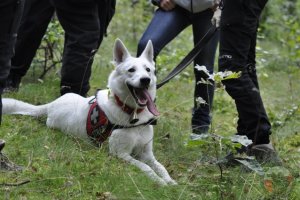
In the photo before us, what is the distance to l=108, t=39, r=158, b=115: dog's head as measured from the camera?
12.5ft

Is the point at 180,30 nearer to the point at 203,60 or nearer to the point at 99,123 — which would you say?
the point at 203,60

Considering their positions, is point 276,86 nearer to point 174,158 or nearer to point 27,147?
point 174,158

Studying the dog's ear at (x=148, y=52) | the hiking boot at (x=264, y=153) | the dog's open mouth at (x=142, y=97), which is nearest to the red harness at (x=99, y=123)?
the dog's open mouth at (x=142, y=97)

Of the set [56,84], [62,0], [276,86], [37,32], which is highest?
[62,0]

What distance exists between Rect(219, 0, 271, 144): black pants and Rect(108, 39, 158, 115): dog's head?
0.58m

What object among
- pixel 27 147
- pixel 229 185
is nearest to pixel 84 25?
pixel 27 147

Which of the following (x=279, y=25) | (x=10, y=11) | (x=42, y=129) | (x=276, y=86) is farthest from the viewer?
(x=279, y=25)

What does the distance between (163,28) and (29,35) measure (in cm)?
166

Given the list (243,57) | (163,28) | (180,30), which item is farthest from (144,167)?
(180,30)

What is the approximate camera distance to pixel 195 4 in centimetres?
429

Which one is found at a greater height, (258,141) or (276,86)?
(258,141)

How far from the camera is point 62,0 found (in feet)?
14.1

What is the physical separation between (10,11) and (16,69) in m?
2.64

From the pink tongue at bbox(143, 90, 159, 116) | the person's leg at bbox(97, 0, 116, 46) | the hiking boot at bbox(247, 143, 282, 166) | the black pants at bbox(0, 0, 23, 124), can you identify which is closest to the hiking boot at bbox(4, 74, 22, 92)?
the person's leg at bbox(97, 0, 116, 46)
